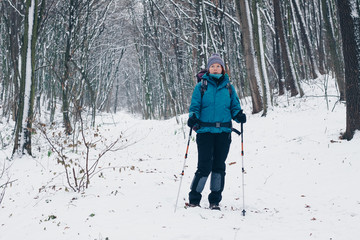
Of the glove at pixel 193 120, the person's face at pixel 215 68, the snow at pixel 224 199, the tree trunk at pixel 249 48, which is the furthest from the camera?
the tree trunk at pixel 249 48

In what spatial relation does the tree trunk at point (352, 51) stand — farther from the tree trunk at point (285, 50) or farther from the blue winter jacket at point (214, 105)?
the tree trunk at point (285, 50)

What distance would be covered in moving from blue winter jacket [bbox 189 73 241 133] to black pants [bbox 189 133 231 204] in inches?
4.8

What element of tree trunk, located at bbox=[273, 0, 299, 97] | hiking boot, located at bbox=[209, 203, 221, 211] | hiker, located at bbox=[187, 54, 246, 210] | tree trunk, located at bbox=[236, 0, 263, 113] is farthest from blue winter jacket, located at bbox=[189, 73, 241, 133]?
tree trunk, located at bbox=[273, 0, 299, 97]

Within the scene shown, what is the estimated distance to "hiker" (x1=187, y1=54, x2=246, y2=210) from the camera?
148 inches

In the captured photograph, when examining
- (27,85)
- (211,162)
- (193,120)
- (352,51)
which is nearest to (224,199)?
(211,162)

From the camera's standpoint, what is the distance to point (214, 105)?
12.5 ft

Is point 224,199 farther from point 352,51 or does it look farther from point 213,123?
point 352,51

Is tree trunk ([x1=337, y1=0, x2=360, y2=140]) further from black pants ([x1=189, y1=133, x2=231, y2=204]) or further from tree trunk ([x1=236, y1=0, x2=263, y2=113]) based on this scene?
tree trunk ([x1=236, y1=0, x2=263, y2=113])

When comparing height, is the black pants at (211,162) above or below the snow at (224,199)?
above

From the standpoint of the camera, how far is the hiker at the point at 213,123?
3.77 m

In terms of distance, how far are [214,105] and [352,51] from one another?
3.79 meters

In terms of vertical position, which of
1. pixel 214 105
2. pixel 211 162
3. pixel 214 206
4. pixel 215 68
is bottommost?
pixel 214 206

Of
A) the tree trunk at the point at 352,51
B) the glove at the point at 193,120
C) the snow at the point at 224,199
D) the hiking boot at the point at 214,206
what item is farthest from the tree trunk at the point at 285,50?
the hiking boot at the point at 214,206

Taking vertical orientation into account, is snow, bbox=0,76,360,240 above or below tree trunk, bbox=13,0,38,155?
below
